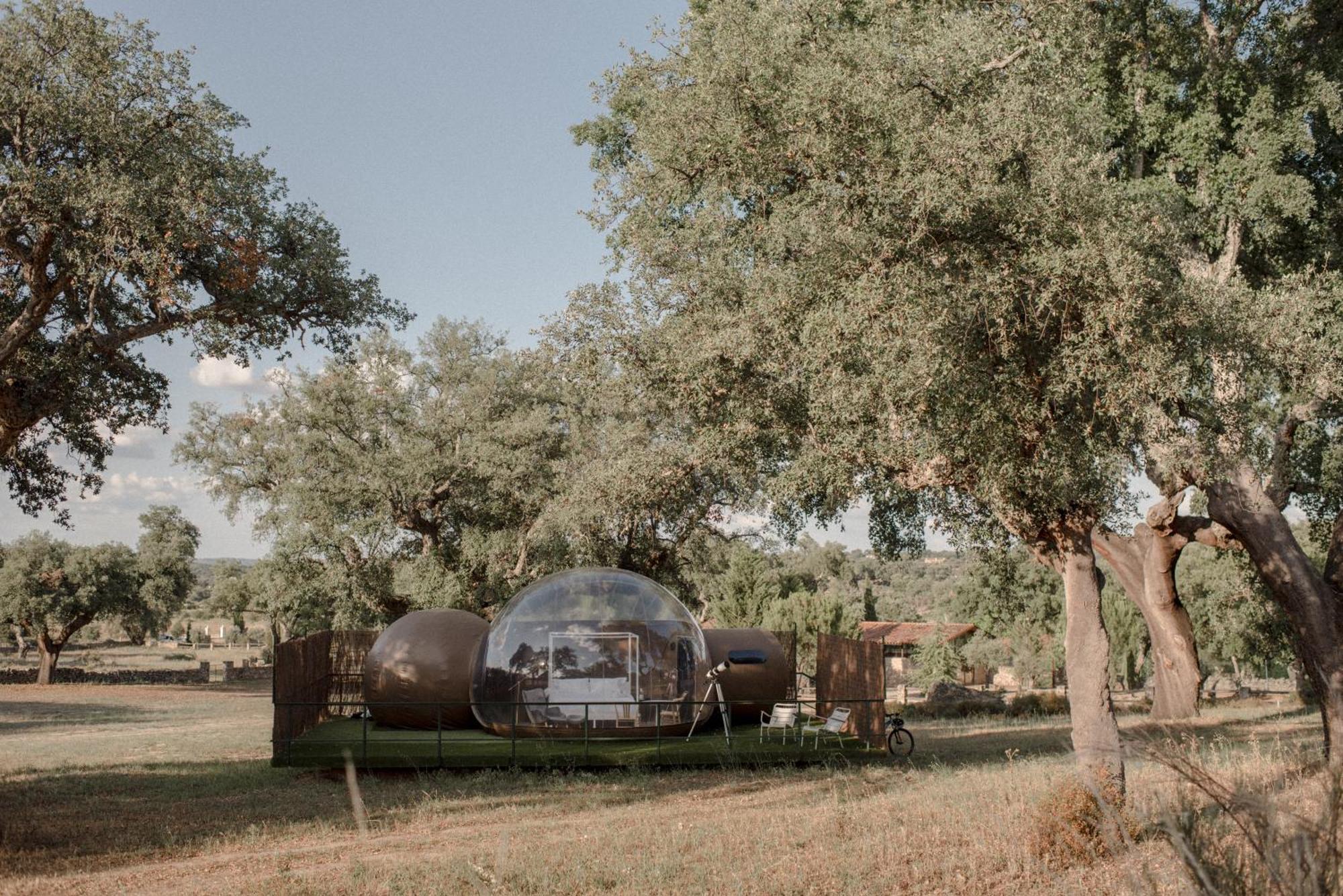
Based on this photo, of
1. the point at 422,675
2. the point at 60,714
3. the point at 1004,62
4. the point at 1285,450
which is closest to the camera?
the point at 1004,62

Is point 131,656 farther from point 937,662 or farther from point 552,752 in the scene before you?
point 552,752

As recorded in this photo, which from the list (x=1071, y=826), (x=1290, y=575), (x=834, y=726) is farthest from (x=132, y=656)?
(x=1071, y=826)

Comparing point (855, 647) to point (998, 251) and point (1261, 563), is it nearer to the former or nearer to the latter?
point (1261, 563)

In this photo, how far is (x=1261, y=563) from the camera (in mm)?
17438

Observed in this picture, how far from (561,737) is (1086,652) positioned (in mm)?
9159

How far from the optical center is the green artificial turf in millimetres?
16828

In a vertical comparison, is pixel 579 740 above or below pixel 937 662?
above

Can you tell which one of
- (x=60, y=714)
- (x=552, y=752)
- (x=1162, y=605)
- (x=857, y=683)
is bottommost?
(x=60, y=714)

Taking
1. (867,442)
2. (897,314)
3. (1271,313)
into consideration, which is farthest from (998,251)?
(1271,313)

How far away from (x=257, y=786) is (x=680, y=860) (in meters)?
9.06

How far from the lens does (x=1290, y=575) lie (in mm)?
16969

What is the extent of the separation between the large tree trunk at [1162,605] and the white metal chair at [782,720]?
10061 millimetres

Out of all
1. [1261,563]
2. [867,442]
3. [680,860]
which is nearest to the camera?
[680,860]

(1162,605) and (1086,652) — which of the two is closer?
(1086,652)
